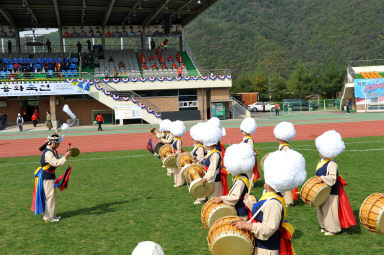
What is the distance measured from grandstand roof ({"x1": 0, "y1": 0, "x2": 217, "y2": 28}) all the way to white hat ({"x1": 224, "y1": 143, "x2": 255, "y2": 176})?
1394 inches

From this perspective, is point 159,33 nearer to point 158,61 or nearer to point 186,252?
point 158,61

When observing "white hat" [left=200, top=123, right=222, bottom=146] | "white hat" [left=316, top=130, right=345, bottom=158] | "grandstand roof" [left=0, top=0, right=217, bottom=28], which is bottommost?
"white hat" [left=316, top=130, right=345, bottom=158]

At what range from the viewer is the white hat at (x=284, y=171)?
166 inches

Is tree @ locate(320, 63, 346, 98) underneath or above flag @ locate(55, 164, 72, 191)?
above

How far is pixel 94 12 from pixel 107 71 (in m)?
8.50

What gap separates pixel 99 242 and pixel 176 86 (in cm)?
3536

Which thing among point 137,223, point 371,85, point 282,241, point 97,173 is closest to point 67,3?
point 97,173

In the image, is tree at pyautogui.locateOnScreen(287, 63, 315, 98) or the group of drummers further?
tree at pyautogui.locateOnScreen(287, 63, 315, 98)

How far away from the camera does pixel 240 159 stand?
5258mm

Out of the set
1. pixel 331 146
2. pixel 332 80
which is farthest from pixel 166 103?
pixel 332 80

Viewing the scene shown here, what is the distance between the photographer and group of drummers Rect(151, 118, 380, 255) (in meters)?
4.27

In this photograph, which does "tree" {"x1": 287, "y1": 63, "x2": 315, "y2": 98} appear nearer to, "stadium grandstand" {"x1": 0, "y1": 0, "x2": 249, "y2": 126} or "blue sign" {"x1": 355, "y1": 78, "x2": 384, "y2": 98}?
"blue sign" {"x1": 355, "y1": 78, "x2": 384, "y2": 98}

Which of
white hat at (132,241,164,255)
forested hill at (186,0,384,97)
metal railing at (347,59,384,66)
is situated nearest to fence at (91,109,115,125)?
metal railing at (347,59,384,66)

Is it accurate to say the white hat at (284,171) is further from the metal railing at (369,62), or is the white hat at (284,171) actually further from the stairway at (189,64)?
the metal railing at (369,62)
